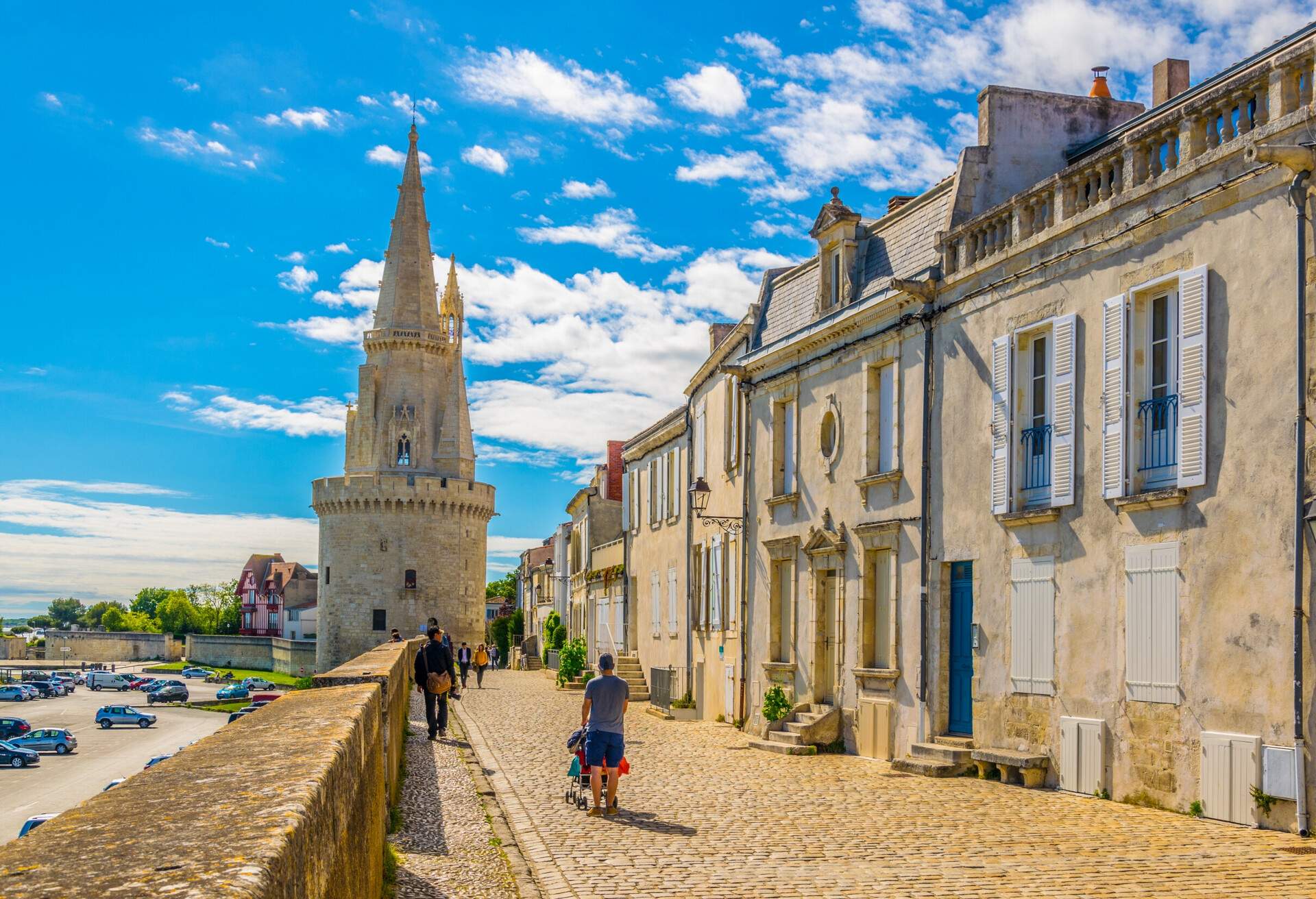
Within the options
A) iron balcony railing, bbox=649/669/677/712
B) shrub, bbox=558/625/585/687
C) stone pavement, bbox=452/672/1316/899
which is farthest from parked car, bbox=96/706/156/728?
stone pavement, bbox=452/672/1316/899

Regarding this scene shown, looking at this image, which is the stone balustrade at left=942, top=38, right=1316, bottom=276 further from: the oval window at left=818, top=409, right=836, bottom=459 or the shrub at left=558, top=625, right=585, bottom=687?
the shrub at left=558, top=625, right=585, bottom=687

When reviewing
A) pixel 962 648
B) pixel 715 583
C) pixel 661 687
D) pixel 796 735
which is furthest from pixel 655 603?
pixel 962 648

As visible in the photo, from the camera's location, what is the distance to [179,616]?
144625mm

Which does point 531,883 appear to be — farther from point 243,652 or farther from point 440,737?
point 243,652

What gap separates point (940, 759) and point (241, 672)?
100 metres

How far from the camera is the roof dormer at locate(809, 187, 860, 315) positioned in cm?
1889

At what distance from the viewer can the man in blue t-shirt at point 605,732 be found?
1106 centimetres

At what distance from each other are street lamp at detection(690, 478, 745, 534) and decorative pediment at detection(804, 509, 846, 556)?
3096 mm

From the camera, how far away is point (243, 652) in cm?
11019

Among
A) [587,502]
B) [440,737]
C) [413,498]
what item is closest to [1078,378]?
[440,737]

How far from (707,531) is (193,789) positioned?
2128 centimetres

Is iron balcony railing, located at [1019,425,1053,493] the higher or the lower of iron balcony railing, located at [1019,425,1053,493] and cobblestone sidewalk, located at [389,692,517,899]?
the higher

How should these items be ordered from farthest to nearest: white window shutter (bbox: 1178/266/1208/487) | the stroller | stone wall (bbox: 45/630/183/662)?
stone wall (bbox: 45/630/183/662), the stroller, white window shutter (bbox: 1178/266/1208/487)

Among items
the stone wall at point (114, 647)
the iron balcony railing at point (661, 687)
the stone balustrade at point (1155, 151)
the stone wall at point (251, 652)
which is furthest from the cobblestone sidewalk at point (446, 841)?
the stone wall at point (114, 647)
